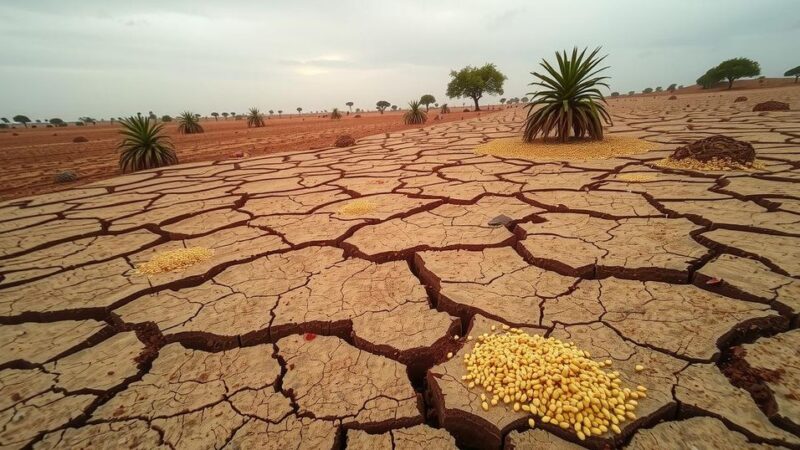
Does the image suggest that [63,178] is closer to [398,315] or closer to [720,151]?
[398,315]

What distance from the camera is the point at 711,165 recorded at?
3.66 metres

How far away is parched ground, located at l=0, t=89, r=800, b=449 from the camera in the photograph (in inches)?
44.7

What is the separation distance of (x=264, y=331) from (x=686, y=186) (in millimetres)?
3737

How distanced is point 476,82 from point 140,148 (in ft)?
79.0

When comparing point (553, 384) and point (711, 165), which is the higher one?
point (711, 165)

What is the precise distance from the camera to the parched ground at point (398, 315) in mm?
1136

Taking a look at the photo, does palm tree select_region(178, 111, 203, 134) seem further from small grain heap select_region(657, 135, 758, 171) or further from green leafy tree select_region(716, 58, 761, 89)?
green leafy tree select_region(716, 58, 761, 89)

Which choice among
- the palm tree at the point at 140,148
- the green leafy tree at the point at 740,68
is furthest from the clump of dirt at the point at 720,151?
the green leafy tree at the point at 740,68

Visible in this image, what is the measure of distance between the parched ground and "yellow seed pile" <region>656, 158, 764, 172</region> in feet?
0.63

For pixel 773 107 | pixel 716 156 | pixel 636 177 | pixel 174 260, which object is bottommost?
pixel 174 260

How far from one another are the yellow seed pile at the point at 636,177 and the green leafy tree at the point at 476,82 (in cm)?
2497

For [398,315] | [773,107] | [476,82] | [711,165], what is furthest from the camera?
[476,82]

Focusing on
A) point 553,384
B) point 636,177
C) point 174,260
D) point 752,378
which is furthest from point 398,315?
point 636,177

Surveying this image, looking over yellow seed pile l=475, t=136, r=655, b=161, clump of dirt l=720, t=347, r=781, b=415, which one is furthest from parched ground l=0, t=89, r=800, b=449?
yellow seed pile l=475, t=136, r=655, b=161
